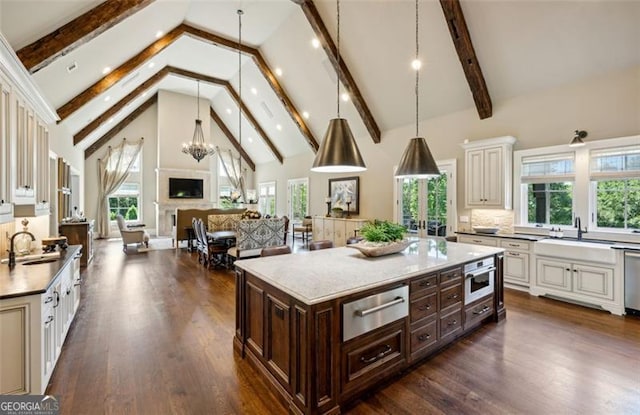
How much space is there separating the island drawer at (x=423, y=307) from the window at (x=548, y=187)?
375cm

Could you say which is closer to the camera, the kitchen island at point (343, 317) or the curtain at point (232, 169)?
the kitchen island at point (343, 317)

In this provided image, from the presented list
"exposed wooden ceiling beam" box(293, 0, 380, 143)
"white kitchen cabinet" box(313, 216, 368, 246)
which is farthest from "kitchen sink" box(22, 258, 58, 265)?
"white kitchen cabinet" box(313, 216, 368, 246)

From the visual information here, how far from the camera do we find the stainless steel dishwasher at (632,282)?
3.68m

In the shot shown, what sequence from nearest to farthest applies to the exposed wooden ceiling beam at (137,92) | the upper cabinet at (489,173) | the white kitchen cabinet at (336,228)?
the upper cabinet at (489,173) < the white kitchen cabinet at (336,228) < the exposed wooden ceiling beam at (137,92)

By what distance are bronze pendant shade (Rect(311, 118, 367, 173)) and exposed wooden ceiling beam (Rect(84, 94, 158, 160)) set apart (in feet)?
37.4

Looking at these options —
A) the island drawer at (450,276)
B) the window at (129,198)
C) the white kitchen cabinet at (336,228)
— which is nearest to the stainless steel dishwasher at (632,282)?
the island drawer at (450,276)

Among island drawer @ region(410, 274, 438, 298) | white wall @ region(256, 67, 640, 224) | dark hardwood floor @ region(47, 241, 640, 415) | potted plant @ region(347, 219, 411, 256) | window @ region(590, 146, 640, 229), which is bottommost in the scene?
dark hardwood floor @ region(47, 241, 640, 415)

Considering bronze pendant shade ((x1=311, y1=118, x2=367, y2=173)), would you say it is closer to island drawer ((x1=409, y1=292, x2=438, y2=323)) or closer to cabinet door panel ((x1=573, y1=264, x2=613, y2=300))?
island drawer ((x1=409, y1=292, x2=438, y2=323))

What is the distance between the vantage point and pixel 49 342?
89.4 inches

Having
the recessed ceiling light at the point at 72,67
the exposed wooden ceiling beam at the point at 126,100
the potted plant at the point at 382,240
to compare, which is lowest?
the potted plant at the point at 382,240

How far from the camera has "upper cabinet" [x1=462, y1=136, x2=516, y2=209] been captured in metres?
5.08

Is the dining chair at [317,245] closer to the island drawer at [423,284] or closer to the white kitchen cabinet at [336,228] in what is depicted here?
the island drawer at [423,284]

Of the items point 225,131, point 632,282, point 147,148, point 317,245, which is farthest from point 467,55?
point 147,148

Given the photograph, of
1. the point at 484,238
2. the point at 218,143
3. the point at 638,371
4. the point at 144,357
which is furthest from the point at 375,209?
the point at 218,143
